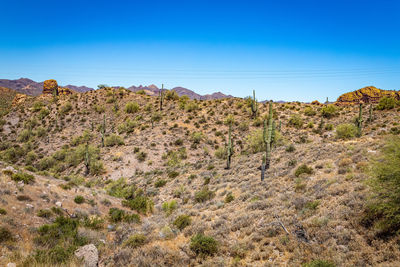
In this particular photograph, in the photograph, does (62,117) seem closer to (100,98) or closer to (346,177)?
(100,98)

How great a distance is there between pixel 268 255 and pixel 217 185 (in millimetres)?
10322

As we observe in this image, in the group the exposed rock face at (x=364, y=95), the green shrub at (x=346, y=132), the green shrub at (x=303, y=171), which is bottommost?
the green shrub at (x=303, y=171)

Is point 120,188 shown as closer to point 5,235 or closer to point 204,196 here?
point 204,196

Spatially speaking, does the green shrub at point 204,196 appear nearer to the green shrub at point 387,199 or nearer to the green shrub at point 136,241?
the green shrub at point 136,241

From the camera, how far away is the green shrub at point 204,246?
6945 millimetres

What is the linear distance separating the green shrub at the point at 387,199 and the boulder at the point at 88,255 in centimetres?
886

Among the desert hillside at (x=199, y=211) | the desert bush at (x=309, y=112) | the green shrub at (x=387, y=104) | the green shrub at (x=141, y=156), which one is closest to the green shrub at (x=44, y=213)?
the desert hillside at (x=199, y=211)

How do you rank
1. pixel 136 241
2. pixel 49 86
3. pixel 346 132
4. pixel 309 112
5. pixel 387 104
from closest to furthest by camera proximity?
1. pixel 136 241
2. pixel 346 132
3. pixel 387 104
4. pixel 309 112
5. pixel 49 86

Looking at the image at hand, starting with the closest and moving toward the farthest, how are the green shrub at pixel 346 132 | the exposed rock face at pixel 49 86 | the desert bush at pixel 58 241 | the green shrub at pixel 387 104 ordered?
the desert bush at pixel 58 241
the green shrub at pixel 346 132
the green shrub at pixel 387 104
the exposed rock face at pixel 49 86

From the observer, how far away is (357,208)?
6855 millimetres

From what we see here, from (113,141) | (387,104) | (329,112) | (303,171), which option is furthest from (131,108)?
(387,104)

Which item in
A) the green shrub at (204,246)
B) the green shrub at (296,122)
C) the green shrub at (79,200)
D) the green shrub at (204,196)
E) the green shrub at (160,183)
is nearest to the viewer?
the green shrub at (204,246)

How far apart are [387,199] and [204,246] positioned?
6.03 metres

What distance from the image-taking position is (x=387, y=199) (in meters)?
5.97
